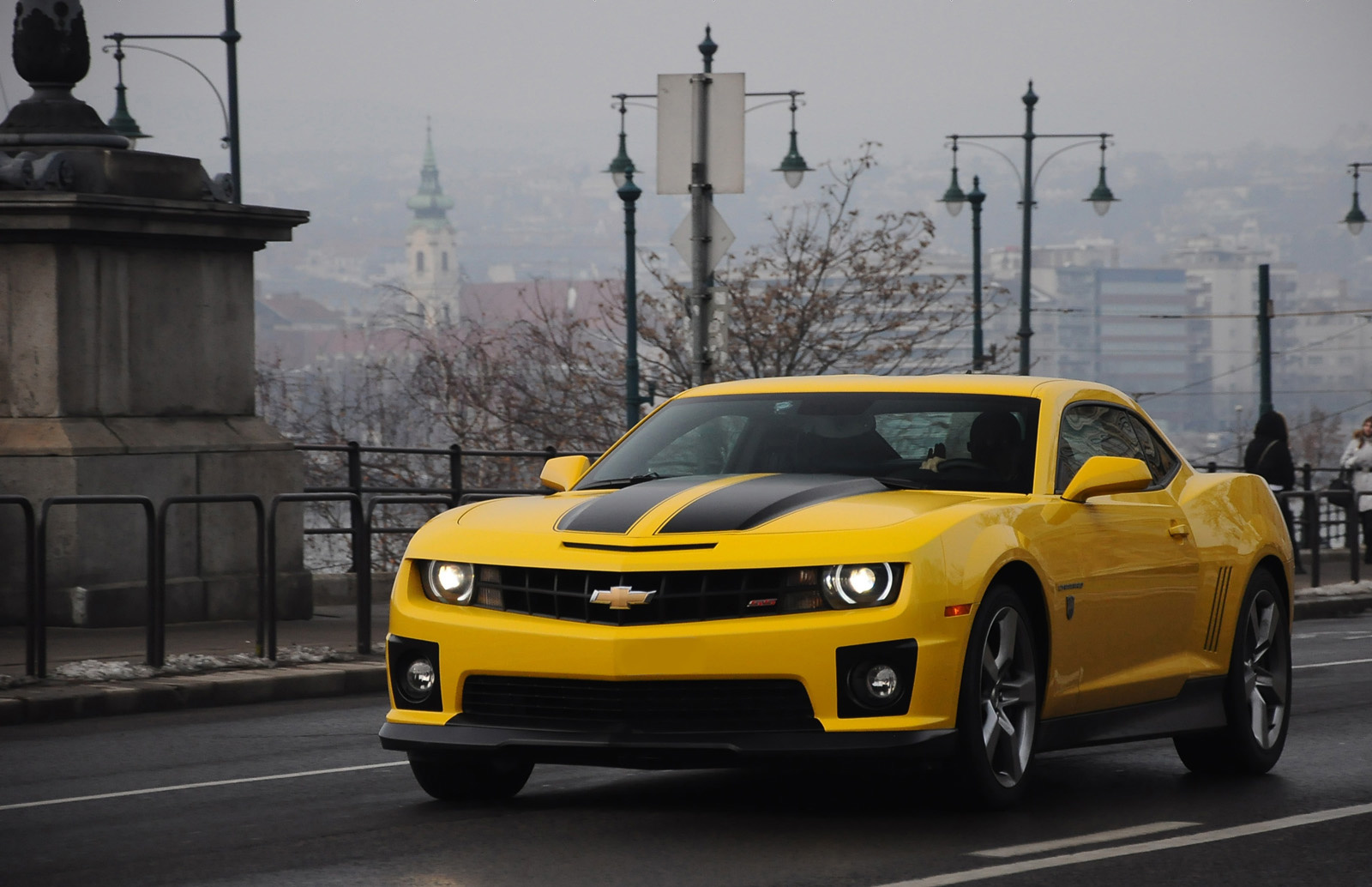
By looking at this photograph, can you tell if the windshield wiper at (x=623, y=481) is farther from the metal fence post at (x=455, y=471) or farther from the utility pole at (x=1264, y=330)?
the utility pole at (x=1264, y=330)

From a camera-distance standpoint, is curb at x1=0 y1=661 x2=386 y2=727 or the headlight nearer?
the headlight

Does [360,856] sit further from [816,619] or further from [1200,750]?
[1200,750]

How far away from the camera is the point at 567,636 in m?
6.57

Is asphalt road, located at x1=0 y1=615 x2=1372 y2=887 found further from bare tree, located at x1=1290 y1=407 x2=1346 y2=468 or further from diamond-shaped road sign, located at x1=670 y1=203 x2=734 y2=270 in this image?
bare tree, located at x1=1290 y1=407 x2=1346 y2=468

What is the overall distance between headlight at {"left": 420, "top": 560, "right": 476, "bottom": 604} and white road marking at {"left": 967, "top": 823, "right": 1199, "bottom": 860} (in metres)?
1.84

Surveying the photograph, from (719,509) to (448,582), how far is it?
0.94 meters

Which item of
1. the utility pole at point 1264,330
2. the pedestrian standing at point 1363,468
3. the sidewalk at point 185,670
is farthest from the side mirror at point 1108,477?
the utility pole at point 1264,330

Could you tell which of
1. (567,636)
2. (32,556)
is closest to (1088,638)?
(567,636)

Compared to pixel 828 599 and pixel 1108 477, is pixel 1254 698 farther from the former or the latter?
pixel 828 599

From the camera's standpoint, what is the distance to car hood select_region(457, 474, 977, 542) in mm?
6703

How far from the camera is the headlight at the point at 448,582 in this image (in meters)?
6.95

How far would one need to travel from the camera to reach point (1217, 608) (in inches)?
329

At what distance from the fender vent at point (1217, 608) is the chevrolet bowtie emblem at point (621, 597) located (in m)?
2.79

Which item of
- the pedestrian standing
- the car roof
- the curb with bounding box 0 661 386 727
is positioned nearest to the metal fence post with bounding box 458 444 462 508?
the curb with bounding box 0 661 386 727
